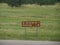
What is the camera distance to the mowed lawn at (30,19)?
10.6ft

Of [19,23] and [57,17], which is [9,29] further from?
[57,17]

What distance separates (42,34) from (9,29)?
38 centimetres

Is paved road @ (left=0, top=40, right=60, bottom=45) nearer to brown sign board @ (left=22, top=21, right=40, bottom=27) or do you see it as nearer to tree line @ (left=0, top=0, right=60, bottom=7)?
brown sign board @ (left=22, top=21, right=40, bottom=27)

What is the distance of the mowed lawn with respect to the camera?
127 inches

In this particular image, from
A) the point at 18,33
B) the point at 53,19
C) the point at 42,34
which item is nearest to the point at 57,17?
the point at 53,19

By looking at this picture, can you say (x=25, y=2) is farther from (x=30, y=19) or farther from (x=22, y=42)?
(x=22, y=42)

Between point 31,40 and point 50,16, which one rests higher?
point 50,16

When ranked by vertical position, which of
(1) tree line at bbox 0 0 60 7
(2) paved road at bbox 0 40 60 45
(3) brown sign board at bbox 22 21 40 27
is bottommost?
(2) paved road at bbox 0 40 60 45

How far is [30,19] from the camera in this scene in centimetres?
323

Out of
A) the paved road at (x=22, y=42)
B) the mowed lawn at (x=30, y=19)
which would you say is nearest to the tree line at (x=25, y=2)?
the mowed lawn at (x=30, y=19)

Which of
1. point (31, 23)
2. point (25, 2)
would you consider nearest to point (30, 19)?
point (31, 23)

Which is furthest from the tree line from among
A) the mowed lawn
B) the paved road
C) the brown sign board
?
the paved road

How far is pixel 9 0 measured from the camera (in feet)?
10.7

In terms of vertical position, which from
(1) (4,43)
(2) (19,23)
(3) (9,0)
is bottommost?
(1) (4,43)
